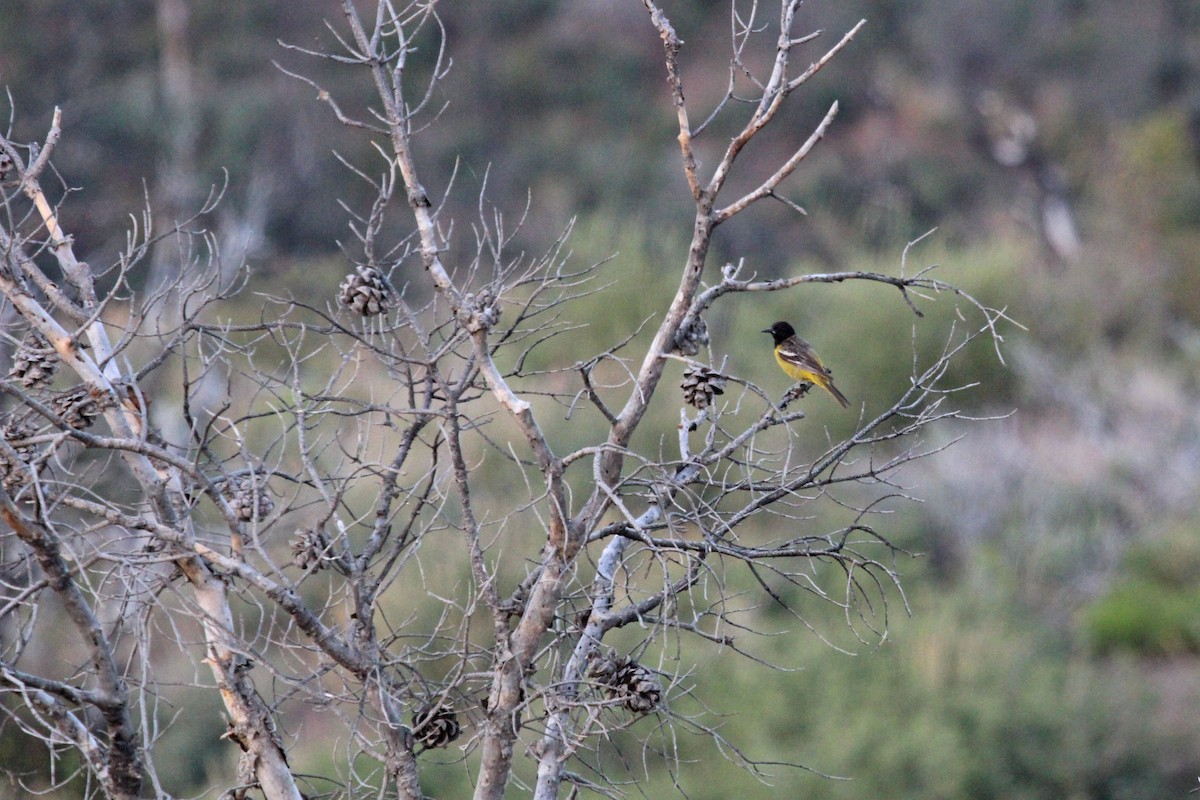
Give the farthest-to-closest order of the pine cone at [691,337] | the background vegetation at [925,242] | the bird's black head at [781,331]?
1. the background vegetation at [925,242]
2. the bird's black head at [781,331]
3. the pine cone at [691,337]

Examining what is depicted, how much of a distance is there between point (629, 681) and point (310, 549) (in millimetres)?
788

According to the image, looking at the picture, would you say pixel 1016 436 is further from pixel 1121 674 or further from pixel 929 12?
pixel 929 12

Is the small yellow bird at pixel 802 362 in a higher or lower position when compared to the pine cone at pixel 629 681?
higher

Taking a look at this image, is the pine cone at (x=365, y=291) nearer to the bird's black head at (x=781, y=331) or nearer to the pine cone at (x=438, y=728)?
the pine cone at (x=438, y=728)

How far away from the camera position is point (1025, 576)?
512 inches

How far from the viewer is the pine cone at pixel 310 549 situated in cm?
315

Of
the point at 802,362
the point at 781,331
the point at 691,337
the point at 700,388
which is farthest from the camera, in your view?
the point at 781,331

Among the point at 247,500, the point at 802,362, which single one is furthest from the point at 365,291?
the point at 802,362

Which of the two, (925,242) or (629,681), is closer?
(629,681)

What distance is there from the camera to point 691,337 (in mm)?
3129

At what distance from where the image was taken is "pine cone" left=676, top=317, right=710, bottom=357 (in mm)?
3080

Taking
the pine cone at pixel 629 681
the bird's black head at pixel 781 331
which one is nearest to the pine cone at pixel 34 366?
the pine cone at pixel 629 681

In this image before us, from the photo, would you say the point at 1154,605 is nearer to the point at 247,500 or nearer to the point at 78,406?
the point at 247,500

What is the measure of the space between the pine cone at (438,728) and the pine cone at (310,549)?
443 millimetres
